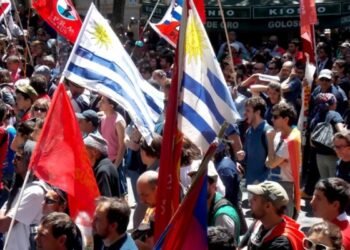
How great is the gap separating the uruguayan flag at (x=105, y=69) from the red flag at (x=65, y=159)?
15.5 inches

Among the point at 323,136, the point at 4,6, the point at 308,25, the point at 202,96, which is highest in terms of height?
the point at 4,6

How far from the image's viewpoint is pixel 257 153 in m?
9.23

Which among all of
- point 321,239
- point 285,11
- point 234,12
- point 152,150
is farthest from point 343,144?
point 234,12

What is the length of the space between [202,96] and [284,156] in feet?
9.61

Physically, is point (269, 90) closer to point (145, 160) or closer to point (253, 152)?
point (253, 152)

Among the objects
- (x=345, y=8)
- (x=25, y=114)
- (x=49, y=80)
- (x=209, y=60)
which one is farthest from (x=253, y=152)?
(x=345, y=8)

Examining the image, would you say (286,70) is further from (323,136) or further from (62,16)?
(62,16)

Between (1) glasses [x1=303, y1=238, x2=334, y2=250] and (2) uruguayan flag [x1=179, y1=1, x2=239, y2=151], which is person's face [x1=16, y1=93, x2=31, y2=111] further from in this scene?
(1) glasses [x1=303, y1=238, x2=334, y2=250]

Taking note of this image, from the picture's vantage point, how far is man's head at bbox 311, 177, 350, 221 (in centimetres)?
594

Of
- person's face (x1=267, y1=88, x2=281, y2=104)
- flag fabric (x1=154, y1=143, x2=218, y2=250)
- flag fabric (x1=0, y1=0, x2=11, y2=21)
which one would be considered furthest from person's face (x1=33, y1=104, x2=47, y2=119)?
flag fabric (x1=0, y1=0, x2=11, y2=21)

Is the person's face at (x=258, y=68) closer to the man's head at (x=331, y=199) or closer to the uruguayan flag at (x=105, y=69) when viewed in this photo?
the uruguayan flag at (x=105, y=69)

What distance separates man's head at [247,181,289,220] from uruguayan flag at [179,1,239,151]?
0.45m

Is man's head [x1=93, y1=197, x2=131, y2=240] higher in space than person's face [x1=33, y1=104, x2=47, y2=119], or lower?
lower

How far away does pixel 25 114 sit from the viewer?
9867 mm
